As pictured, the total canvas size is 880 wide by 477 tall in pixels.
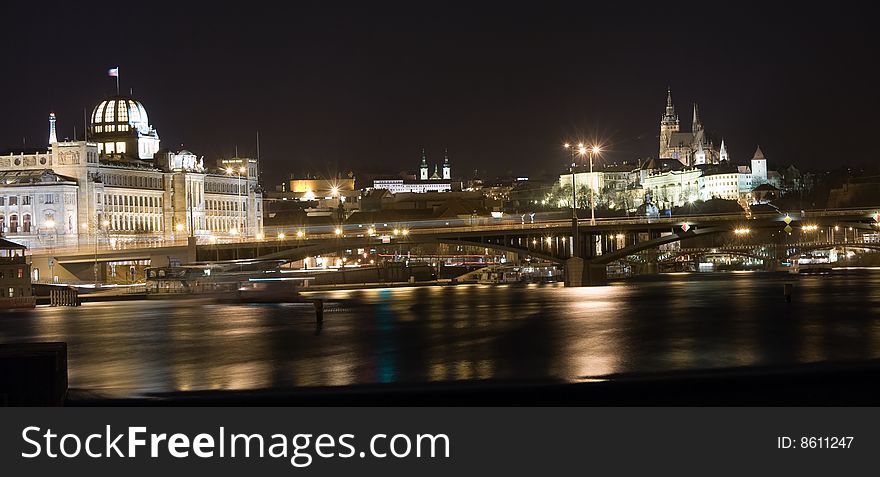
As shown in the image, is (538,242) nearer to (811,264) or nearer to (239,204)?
(811,264)

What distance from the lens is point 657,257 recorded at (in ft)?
573

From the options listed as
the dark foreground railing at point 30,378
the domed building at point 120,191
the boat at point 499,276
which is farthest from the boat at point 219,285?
the dark foreground railing at point 30,378

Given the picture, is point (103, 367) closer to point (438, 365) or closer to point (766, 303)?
point (438, 365)

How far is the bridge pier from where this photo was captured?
104 metres

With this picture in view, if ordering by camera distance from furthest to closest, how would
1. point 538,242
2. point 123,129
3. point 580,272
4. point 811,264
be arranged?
point 123,129, point 811,264, point 538,242, point 580,272

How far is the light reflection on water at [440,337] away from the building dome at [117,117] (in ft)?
323

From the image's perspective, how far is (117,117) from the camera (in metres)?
184

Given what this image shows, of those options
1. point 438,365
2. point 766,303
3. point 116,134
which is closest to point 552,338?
point 438,365

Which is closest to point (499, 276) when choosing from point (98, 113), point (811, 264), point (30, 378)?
point (811, 264)

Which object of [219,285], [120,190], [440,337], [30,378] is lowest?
[440,337]

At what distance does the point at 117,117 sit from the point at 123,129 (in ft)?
6.48
